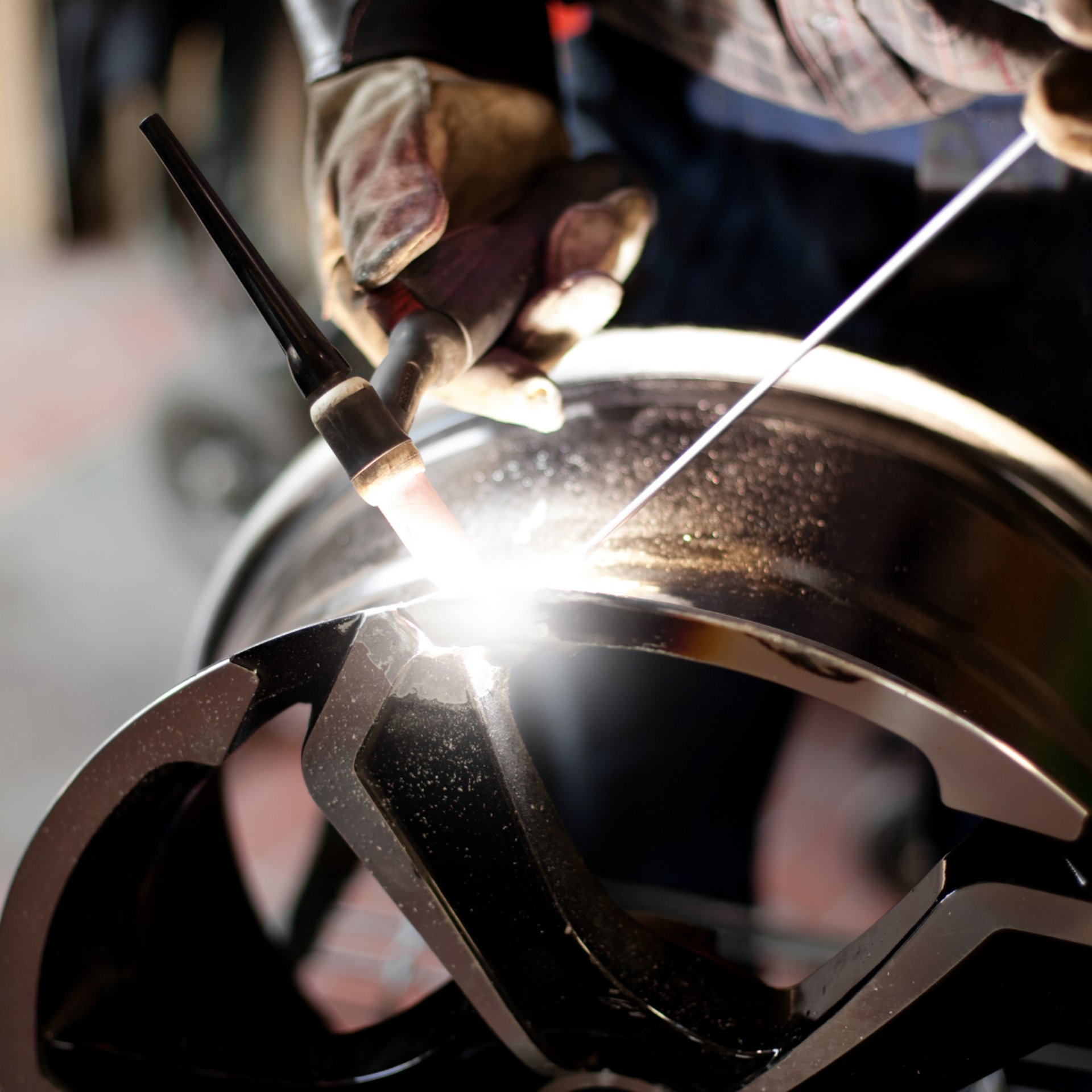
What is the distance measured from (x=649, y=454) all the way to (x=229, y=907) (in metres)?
0.41

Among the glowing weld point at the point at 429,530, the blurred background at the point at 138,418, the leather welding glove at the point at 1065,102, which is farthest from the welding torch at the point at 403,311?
the blurred background at the point at 138,418

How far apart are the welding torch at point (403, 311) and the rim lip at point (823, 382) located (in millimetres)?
80

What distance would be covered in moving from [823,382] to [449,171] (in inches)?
11.4

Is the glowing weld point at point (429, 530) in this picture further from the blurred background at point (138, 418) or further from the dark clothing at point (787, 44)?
the blurred background at point (138, 418)

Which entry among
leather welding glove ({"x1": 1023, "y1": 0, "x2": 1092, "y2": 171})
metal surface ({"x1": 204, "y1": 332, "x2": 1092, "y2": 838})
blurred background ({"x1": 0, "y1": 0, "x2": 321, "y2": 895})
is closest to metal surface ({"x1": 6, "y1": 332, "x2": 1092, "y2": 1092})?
metal surface ({"x1": 204, "y1": 332, "x2": 1092, "y2": 838})

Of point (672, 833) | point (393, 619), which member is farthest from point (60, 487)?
point (393, 619)

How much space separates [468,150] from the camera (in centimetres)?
70

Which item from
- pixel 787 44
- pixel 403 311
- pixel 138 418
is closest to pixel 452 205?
pixel 403 311

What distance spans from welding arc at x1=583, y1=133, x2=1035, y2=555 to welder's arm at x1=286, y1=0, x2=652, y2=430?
0.08 meters

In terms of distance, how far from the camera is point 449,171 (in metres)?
0.68

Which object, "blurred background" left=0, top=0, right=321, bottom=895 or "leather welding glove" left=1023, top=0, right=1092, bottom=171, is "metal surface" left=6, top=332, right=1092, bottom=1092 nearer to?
"leather welding glove" left=1023, top=0, right=1092, bottom=171

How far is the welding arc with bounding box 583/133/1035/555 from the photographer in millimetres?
459

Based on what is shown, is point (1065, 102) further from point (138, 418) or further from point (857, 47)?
point (138, 418)

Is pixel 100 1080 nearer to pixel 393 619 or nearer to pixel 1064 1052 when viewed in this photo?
pixel 393 619
